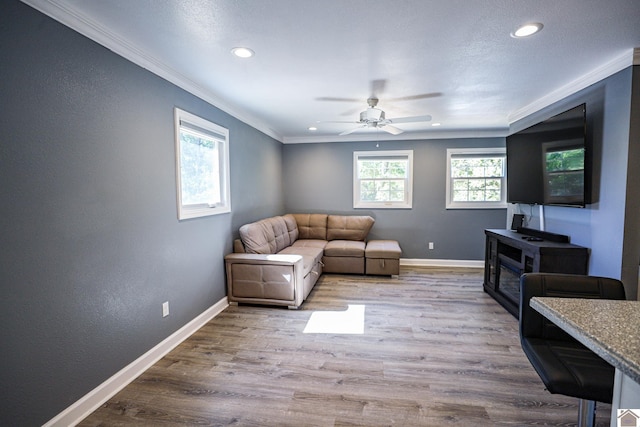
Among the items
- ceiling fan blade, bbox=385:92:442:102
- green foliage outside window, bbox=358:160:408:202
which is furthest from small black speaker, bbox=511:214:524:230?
ceiling fan blade, bbox=385:92:442:102

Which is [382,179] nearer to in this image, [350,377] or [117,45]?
[350,377]

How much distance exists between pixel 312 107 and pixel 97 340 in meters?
3.09

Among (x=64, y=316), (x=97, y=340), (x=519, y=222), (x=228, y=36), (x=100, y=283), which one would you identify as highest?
(x=228, y=36)

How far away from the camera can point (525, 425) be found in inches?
63.7

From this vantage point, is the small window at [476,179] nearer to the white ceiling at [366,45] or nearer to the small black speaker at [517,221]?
the small black speaker at [517,221]

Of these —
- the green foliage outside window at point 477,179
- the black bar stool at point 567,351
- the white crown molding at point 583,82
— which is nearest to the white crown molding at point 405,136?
the green foliage outside window at point 477,179

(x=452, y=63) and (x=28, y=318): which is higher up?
(x=452, y=63)

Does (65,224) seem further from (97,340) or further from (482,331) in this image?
Answer: (482,331)

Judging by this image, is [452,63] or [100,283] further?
[452,63]

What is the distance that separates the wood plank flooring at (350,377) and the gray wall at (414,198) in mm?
2041

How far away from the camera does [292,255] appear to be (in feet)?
11.2

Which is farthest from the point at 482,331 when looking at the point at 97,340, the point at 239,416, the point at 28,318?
the point at 28,318

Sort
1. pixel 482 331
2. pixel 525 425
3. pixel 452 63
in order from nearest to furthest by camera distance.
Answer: pixel 525 425, pixel 452 63, pixel 482 331

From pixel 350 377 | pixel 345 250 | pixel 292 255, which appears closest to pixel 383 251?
pixel 345 250
